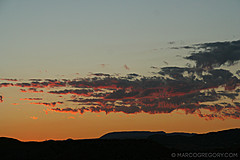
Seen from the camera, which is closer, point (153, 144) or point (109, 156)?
point (109, 156)

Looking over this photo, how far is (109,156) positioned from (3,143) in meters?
35.4

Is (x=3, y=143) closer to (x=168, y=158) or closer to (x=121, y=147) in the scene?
(x=121, y=147)

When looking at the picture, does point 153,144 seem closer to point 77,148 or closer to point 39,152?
point 77,148

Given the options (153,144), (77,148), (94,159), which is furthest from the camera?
(153,144)

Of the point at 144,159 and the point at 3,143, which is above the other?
the point at 3,143

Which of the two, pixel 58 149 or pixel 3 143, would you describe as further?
pixel 3 143

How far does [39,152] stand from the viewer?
283 feet

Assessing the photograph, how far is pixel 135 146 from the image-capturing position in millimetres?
88938

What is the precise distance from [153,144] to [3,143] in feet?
139

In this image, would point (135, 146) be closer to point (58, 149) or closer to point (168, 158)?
point (168, 158)

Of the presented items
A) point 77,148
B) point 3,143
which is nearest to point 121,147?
point 77,148

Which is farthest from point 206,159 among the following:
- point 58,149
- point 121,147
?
point 58,149

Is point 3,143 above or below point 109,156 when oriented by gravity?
above

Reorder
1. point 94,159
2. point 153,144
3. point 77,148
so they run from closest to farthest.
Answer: point 94,159 < point 77,148 < point 153,144
